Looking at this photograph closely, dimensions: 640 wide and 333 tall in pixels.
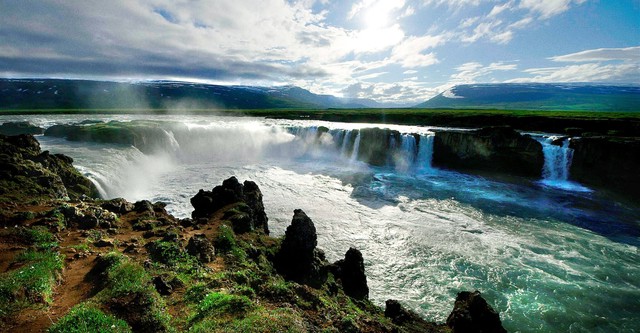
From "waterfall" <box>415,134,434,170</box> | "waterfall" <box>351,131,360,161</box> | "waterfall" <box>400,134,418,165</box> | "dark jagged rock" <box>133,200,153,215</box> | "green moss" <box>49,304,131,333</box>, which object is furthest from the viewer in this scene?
"waterfall" <box>351,131,360,161</box>

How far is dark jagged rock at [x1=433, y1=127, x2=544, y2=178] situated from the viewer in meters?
43.1

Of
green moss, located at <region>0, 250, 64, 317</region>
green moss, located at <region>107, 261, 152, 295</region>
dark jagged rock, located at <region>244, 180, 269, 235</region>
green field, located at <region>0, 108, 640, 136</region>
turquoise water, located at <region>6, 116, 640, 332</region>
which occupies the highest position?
green field, located at <region>0, 108, 640, 136</region>

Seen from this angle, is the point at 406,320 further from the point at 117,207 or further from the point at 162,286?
the point at 117,207

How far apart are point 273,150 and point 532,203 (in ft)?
134

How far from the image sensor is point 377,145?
2072 inches

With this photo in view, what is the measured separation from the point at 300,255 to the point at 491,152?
137 feet

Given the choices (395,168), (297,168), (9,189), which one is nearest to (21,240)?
(9,189)

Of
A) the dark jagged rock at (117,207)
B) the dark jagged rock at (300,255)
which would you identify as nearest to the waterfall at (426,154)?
the dark jagged rock at (300,255)

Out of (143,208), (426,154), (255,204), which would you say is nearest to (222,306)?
(143,208)

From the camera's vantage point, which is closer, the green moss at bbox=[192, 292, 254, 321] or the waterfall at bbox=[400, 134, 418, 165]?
the green moss at bbox=[192, 292, 254, 321]

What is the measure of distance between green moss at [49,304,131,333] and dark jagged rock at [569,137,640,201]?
48.8 m

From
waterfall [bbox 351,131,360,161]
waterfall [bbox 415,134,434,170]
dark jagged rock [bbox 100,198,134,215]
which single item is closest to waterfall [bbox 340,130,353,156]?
waterfall [bbox 351,131,360,161]

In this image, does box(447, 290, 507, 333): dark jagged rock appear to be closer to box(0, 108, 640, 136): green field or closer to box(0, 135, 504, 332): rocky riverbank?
box(0, 135, 504, 332): rocky riverbank

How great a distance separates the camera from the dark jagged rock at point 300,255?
13555mm
